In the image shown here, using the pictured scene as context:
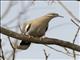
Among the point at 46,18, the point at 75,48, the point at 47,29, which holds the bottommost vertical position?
the point at 47,29

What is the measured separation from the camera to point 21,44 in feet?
7.16

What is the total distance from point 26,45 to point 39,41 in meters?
0.70

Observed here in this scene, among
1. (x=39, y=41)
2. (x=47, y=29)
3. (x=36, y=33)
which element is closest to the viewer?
(x=39, y=41)

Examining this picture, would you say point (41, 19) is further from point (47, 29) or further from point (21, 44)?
point (21, 44)

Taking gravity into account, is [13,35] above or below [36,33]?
above

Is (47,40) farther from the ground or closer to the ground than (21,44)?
farther from the ground

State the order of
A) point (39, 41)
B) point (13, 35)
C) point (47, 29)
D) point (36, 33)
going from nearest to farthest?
point (13, 35), point (39, 41), point (36, 33), point (47, 29)

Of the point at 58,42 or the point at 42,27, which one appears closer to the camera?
the point at 58,42

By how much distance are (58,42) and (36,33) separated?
0.98m

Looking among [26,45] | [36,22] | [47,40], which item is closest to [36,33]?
[36,22]

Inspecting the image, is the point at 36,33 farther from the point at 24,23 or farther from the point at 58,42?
the point at 58,42

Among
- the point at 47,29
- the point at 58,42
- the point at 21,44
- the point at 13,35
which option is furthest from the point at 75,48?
the point at 47,29

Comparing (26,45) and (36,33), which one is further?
(36,33)

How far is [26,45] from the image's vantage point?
2217mm
